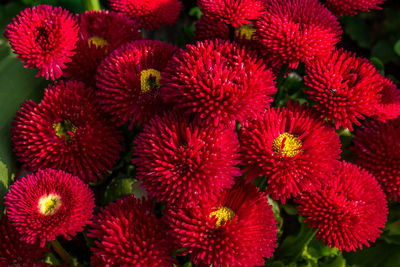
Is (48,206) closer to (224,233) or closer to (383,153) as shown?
(224,233)

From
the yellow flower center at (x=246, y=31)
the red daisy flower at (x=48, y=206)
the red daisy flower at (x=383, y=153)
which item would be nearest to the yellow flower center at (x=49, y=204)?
the red daisy flower at (x=48, y=206)

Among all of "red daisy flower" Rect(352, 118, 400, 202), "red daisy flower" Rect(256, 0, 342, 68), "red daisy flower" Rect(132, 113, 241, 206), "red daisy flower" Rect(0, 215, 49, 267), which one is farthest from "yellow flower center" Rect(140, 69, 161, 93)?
"red daisy flower" Rect(352, 118, 400, 202)

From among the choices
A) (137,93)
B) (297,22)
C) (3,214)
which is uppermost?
(297,22)

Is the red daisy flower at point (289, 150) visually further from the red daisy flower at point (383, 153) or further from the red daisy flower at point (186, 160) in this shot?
the red daisy flower at point (383, 153)

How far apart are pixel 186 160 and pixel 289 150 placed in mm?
194

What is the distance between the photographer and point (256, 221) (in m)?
0.68

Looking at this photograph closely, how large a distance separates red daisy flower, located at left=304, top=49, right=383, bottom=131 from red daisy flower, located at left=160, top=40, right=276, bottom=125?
9 centimetres

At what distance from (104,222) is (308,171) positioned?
14.3 inches

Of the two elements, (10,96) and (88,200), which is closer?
(88,200)

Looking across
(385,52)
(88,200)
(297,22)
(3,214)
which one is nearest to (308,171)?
(297,22)

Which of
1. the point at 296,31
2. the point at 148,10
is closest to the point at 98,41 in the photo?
the point at 148,10

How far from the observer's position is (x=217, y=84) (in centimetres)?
62

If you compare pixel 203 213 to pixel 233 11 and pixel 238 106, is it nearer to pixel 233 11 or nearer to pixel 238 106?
pixel 238 106

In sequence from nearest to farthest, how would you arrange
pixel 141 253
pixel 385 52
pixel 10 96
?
1. pixel 141 253
2. pixel 10 96
3. pixel 385 52
